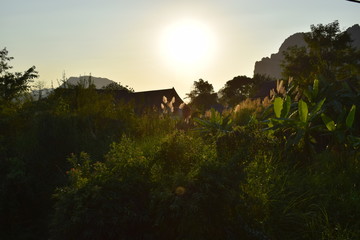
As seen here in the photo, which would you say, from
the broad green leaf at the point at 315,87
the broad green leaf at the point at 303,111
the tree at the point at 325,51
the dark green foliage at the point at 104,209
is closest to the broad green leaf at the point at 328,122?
the broad green leaf at the point at 303,111

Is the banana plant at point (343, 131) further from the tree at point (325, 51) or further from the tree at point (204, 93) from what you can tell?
the tree at point (204, 93)

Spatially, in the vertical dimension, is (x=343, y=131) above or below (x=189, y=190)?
above

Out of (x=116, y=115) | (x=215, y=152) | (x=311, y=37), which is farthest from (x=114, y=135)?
(x=311, y=37)

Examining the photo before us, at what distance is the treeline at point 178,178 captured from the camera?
14.7 ft

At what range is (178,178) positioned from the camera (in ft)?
14.9

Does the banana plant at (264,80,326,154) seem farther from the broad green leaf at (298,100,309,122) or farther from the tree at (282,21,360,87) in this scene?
the tree at (282,21,360,87)

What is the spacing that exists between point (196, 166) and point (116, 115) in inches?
270

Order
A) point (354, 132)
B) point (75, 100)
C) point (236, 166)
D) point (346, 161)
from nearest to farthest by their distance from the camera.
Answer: point (236, 166)
point (346, 161)
point (354, 132)
point (75, 100)

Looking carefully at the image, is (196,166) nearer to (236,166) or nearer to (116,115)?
(236,166)

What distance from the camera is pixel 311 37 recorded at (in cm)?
4381

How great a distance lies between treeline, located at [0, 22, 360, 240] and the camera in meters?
4.48

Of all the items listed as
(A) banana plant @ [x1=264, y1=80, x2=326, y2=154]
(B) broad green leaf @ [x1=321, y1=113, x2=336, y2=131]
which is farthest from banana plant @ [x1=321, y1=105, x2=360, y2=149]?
(A) banana plant @ [x1=264, y1=80, x2=326, y2=154]

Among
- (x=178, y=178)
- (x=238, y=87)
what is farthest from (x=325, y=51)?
(x=178, y=178)

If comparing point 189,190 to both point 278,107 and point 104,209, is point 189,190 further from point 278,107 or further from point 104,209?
point 278,107
